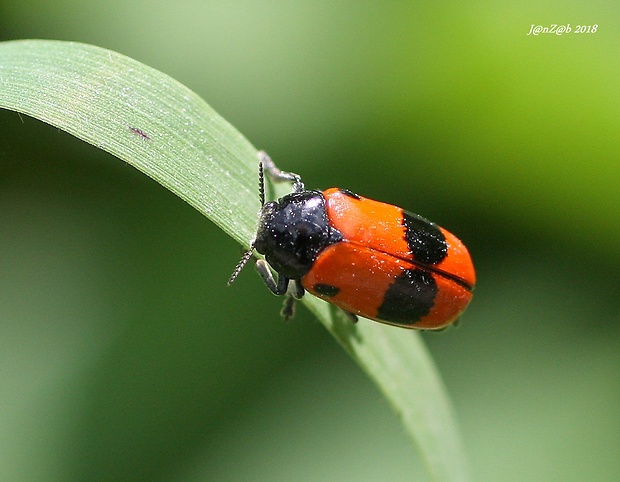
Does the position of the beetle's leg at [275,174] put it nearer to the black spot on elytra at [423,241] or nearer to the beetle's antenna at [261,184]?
the beetle's antenna at [261,184]

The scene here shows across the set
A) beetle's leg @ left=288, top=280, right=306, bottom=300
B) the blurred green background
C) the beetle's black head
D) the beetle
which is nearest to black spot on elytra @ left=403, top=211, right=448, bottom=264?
the beetle

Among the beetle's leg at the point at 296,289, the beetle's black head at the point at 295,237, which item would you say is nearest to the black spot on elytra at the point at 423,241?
the beetle's black head at the point at 295,237

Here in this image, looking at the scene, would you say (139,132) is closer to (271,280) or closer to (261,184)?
(261,184)

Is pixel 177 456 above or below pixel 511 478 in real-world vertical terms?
below

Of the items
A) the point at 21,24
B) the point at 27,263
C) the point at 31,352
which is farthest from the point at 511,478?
the point at 21,24

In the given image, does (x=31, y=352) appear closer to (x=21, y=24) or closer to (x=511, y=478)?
(x=21, y=24)

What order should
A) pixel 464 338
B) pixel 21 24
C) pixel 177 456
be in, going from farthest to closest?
pixel 464 338, pixel 21 24, pixel 177 456

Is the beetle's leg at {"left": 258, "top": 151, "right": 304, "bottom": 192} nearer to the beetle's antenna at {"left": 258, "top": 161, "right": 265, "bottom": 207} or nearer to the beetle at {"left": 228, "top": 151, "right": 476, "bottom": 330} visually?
the beetle at {"left": 228, "top": 151, "right": 476, "bottom": 330}
